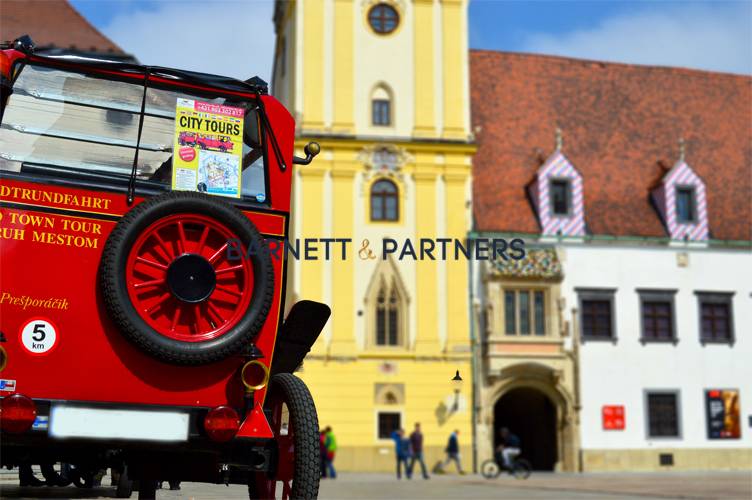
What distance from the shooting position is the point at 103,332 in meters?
5.98

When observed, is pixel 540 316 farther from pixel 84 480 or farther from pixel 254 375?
pixel 254 375

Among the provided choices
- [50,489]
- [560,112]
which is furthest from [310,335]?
[560,112]

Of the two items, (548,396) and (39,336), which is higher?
(548,396)

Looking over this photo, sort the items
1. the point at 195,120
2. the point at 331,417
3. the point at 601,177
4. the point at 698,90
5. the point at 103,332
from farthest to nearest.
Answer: the point at 698,90 → the point at 601,177 → the point at 331,417 → the point at 195,120 → the point at 103,332

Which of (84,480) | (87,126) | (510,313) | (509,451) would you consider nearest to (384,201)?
(510,313)

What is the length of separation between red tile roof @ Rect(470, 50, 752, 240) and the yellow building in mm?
2376

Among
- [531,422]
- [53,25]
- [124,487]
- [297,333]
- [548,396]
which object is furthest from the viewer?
[531,422]

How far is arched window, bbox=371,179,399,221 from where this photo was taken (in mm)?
31084

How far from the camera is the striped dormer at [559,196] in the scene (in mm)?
32344

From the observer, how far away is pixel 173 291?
236 inches

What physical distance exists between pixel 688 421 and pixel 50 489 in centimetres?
2758

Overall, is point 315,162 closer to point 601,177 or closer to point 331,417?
point 331,417

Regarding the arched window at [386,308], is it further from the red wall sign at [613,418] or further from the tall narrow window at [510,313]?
the red wall sign at [613,418]

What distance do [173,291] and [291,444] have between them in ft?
4.07
